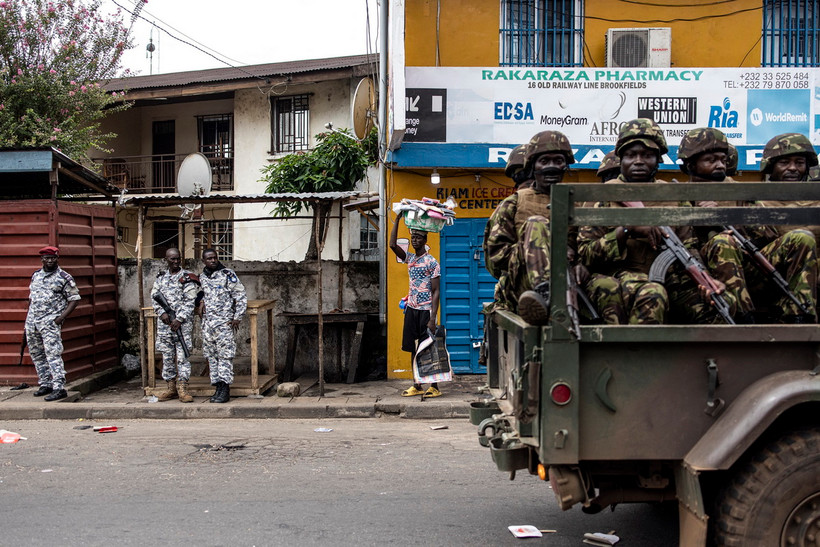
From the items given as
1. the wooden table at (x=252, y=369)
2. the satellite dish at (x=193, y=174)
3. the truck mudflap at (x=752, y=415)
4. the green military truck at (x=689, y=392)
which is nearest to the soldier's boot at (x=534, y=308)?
the green military truck at (x=689, y=392)

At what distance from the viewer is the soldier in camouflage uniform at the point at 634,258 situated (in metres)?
3.40

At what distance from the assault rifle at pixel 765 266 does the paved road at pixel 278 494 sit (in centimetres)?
162

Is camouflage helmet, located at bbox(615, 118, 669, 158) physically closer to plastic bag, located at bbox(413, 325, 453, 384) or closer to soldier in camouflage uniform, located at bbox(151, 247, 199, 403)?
plastic bag, located at bbox(413, 325, 453, 384)

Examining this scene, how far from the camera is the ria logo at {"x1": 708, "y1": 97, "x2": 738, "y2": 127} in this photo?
30.6 feet

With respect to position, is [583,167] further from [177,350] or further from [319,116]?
[319,116]

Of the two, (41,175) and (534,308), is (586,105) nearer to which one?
(534,308)

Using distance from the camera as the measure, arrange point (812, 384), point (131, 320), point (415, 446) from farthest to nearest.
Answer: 1. point (131, 320)
2. point (415, 446)
3. point (812, 384)

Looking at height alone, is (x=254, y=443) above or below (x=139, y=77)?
below

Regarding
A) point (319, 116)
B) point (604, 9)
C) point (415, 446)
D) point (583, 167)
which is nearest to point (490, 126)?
point (583, 167)

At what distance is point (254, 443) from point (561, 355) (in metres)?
4.38

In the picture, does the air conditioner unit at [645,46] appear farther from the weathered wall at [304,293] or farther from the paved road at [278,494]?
the paved road at [278,494]

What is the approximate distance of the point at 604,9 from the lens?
980 cm

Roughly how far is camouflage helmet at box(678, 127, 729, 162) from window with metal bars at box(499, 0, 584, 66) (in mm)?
6194

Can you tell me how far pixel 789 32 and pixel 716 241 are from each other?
310 inches
